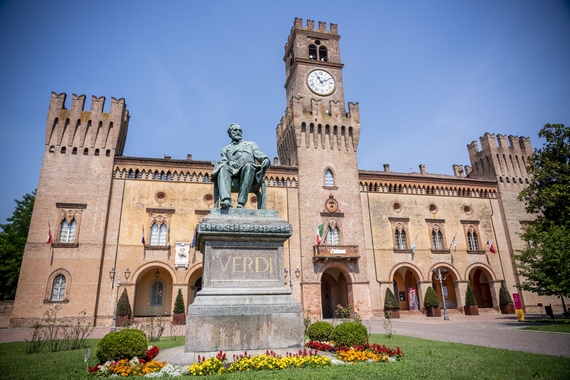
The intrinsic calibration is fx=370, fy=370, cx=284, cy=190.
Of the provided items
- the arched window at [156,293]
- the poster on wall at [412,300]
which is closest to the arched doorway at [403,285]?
the poster on wall at [412,300]

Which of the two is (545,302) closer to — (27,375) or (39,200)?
(27,375)

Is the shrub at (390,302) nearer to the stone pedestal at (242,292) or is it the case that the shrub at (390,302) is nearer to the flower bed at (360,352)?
the flower bed at (360,352)

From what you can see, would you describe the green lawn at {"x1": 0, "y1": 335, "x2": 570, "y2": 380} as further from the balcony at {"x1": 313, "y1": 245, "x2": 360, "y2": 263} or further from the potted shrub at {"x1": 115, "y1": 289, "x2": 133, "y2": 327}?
the balcony at {"x1": 313, "y1": 245, "x2": 360, "y2": 263}

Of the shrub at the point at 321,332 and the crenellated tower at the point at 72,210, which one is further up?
the crenellated tower at the point at 72,210

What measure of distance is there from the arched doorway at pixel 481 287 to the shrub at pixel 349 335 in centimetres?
3188

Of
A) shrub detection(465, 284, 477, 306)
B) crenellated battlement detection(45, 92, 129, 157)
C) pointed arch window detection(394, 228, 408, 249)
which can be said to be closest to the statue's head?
crenellated battlement detection(45, 92, 129, 157)

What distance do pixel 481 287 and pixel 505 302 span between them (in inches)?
189

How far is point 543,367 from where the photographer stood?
7.50m

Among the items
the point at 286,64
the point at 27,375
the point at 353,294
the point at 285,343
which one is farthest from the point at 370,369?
the point at 286,64

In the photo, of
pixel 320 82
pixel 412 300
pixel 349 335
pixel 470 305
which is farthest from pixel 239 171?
pixel 320 82

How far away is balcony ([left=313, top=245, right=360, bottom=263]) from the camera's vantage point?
30.6 metres

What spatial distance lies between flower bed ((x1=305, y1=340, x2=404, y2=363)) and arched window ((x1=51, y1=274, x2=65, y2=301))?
2431cm

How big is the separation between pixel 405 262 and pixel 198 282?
18.6 m

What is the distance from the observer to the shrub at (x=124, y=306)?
26016 millimetres
